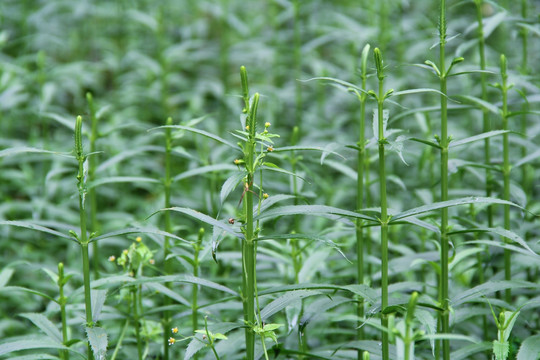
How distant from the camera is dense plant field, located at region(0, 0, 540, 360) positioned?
6.52ft

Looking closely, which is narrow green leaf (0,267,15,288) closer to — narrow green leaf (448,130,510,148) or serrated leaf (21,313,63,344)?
serrated leaf (21,313,63,344)

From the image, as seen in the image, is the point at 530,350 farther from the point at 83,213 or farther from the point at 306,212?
the point at 83,213

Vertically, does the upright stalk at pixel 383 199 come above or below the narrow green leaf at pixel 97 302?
above

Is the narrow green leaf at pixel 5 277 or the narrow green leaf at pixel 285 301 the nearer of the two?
the narrow green leaf at pixel 285 301

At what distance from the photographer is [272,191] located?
3.83 meters

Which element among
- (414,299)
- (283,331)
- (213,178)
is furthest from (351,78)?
(414,299)

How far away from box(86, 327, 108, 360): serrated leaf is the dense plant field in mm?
12

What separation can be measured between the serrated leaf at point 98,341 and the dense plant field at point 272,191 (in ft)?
0.04

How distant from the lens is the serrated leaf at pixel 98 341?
6.12 ft

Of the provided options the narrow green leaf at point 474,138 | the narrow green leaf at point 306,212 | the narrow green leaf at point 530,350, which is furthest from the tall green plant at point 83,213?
the narrow green leaf at point 530,350

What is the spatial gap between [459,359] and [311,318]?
609mm

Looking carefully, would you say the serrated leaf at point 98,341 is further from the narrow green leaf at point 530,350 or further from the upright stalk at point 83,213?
the narrow green leaf at point 530,350

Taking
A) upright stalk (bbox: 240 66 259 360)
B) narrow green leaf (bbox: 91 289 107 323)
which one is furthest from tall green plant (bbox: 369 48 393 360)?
narrow green leaf (bbox: 91 289 107 323)

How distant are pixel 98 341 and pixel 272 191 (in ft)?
6.72
